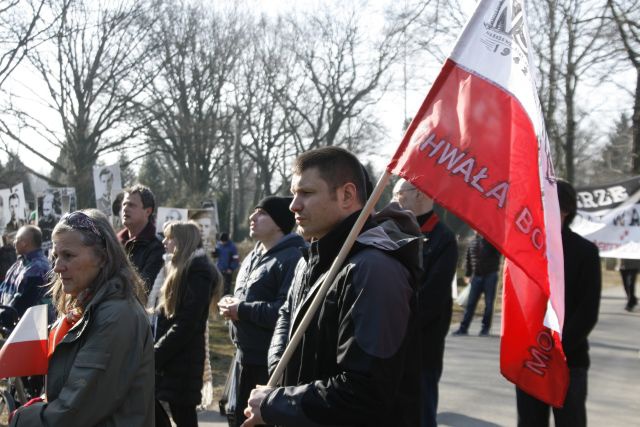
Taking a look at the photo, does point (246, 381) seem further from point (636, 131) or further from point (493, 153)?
point (636, 131)

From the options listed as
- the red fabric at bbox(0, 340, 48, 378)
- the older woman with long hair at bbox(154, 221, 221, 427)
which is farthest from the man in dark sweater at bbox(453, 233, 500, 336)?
the red fabric at bbox(0, 340, 48, 378)

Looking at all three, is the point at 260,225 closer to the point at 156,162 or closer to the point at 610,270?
the point at 610,270

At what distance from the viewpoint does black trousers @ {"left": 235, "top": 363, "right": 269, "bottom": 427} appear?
473 centimetres

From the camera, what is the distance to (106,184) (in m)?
15.5

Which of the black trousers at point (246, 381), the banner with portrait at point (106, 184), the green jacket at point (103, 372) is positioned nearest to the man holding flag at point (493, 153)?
the green jacket at point (103, 372)

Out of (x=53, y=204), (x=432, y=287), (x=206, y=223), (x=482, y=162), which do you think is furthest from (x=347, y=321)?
(x=206, y=223)

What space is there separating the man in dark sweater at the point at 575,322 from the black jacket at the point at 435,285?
0.77m

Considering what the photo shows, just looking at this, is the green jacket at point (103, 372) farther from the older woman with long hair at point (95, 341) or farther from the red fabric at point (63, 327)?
the red fabric at point (63, 327)

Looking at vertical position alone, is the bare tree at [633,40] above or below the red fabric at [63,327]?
above

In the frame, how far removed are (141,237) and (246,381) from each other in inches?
52.0

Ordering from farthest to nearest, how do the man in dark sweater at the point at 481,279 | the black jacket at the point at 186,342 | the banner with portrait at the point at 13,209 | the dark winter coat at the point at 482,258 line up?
the banner with portrait at the point at 13,209, the man in dark sweater at the point at 481,279, the dark winter coat at the point at 482,258, the black jacket at the point at 186,342

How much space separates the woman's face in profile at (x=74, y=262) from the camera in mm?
3025

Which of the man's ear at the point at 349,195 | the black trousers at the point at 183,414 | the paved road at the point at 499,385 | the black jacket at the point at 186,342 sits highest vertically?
the man's ear at the point at 349,195

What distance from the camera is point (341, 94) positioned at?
4331 centimetres
